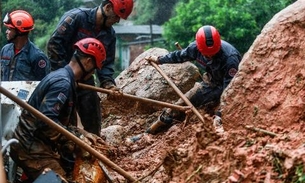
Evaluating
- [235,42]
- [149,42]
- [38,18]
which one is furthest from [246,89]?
[149,42]

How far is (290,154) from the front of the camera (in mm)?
4660

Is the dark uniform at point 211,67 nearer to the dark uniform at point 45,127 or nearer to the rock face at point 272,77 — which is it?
the rock face at point 272,77

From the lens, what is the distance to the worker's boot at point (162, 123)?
9.30 meters

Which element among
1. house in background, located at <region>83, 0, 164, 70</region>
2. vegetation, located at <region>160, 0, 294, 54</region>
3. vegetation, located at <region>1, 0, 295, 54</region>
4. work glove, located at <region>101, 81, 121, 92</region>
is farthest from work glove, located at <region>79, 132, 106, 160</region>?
house in background, located at <region>83, 0, 164, 70</region>

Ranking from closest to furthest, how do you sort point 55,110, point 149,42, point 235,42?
point 55,110 < point 235,42 < point 149,42

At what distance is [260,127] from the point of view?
18.4ft

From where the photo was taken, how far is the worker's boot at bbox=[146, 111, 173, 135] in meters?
9.30

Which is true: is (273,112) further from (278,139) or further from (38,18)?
(38,18)

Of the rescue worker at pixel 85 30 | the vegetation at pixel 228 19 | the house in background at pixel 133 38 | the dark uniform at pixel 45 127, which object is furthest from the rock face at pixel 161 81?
the house in background at pixel 133 38

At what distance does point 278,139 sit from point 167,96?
505 centimetres

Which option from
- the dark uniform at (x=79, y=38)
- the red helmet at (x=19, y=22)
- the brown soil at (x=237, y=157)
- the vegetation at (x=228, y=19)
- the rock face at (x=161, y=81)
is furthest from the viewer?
the vegetation at (x=228, y=19)

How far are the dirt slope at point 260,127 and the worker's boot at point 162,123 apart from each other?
1902 mm

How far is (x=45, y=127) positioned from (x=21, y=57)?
2.57 metres

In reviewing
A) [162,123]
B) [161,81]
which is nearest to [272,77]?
[162,123]
